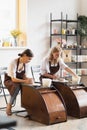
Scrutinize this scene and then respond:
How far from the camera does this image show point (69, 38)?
7.67 meters

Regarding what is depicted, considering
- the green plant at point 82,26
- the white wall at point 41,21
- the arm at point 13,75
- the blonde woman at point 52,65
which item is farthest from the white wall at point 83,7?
the arm at point 13,75

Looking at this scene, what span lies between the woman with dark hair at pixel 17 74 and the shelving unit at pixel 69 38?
8.27 ft

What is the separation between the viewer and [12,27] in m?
7.07

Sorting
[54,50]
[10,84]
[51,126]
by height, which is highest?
[54,50]

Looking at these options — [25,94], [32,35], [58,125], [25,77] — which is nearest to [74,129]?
[58,125]

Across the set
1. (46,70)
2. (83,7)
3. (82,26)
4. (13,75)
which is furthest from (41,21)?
(13,75)

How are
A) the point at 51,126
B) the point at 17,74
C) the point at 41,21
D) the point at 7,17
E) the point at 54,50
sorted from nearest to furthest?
the point at 51,126
the point at 17,74
the point at 54,50
the point at 7,17
the point at 41,21

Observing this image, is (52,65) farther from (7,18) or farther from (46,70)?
(7,18)

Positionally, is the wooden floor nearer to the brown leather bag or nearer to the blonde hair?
the brown leather bag

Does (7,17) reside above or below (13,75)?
above

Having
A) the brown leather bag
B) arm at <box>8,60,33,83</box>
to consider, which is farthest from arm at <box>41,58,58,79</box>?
the brown leather bag

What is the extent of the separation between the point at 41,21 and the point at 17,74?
8.30 ft

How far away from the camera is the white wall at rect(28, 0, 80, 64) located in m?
7.07

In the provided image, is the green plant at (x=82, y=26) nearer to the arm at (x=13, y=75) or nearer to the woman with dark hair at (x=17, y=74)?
the woman with dark hair at (x=17, y=74)
